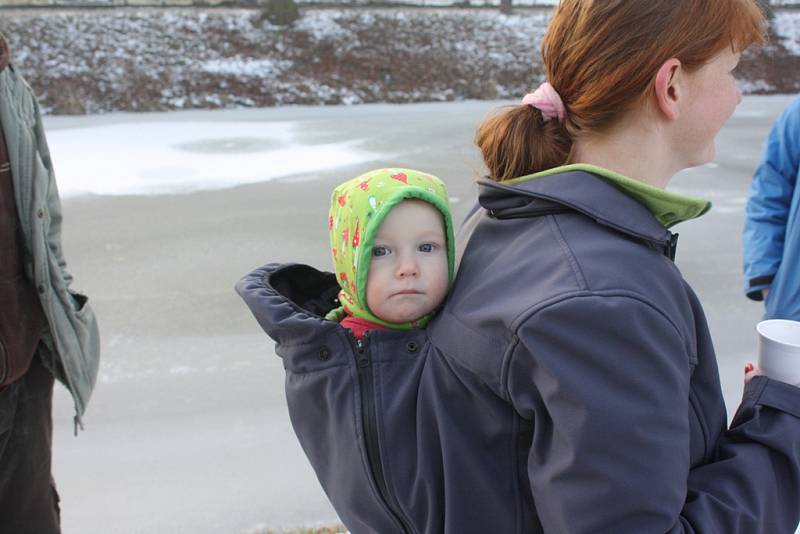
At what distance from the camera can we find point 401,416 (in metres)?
1.26

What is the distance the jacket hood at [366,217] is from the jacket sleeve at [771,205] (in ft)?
5.90

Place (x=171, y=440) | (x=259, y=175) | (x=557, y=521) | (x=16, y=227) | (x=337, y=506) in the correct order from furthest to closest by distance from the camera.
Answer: (x=259, y=175), (x=171, y=440), (x=16, y=227), (x=337, y=506), (x=557, y=521)

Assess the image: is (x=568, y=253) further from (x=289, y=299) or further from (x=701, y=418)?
(x=289, y=299)

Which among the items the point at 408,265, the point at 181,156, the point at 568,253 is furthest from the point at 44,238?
the point at 181,156

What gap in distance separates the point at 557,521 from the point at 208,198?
6445 millimetres

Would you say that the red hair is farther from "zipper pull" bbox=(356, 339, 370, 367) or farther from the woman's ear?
"zipper pull" bbox=(356, 339, 370, 367)

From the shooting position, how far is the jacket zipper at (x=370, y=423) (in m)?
1.28

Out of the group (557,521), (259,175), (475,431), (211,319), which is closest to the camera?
(557,521)

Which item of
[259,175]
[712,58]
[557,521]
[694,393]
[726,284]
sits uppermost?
[712,58]

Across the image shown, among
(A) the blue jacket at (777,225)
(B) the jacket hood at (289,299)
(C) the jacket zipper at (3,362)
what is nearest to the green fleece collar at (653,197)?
(B) the jacket hood at (289,299)

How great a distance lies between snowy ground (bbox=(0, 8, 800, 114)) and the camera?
15805 mm

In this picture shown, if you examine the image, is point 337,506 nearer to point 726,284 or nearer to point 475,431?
point 475,431

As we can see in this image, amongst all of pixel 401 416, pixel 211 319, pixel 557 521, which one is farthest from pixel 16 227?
pixel 211 319

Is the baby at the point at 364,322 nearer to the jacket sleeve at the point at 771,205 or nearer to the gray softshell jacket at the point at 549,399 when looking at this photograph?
the gray softshell jacket at the point at 549,399
